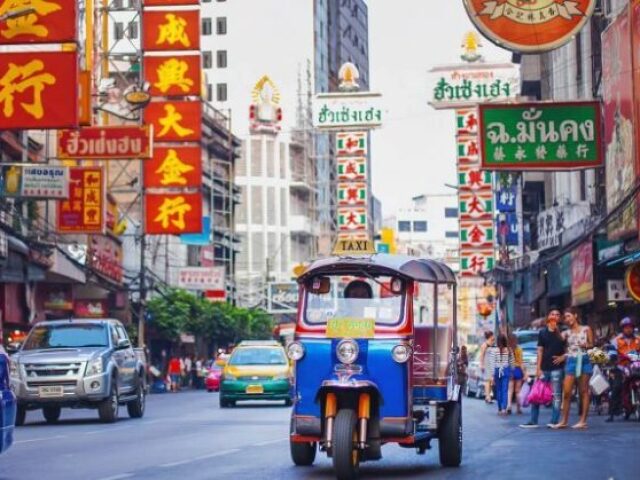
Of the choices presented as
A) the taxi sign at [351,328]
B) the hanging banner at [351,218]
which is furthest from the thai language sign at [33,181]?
the hanging banner at [351,218]

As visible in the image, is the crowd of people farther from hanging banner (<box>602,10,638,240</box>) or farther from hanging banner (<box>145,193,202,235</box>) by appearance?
hanging banner (<box>145,193,202,235</box>)

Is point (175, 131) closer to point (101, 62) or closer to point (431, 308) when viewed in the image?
point (101, 62)

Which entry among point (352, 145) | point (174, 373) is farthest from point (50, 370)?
point (352, 145)

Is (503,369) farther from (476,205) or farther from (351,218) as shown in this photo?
(351,218)

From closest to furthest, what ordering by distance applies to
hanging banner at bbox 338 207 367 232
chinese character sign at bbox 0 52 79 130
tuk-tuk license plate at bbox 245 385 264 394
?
chinese character sign at bbox 0 52 79 130 → tuk-tuk license plate at bbox 245 385 264 394 → hanging banner at bbox 338 207 367 232

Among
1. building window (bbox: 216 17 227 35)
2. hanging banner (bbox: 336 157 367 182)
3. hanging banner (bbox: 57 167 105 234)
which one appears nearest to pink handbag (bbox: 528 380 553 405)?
hanging banner (bbox: 57 167 105 234)

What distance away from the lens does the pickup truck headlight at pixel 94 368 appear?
27469 millimetres

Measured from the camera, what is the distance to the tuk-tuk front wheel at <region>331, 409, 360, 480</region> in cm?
1467

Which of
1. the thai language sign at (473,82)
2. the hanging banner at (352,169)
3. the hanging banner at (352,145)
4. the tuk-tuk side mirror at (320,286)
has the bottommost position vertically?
the tuk-tuk side mirror at (320,286)

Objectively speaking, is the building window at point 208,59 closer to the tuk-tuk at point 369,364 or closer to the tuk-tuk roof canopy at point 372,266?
the tuk-tuk at point 369,364

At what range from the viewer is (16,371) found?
2745 cm

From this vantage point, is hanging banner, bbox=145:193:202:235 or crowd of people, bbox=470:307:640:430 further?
hanging banner, bbox=145:193:202:235

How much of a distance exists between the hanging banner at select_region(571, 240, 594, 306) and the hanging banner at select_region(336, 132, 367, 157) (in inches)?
1296

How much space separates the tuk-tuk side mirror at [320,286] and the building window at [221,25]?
4627 inches
